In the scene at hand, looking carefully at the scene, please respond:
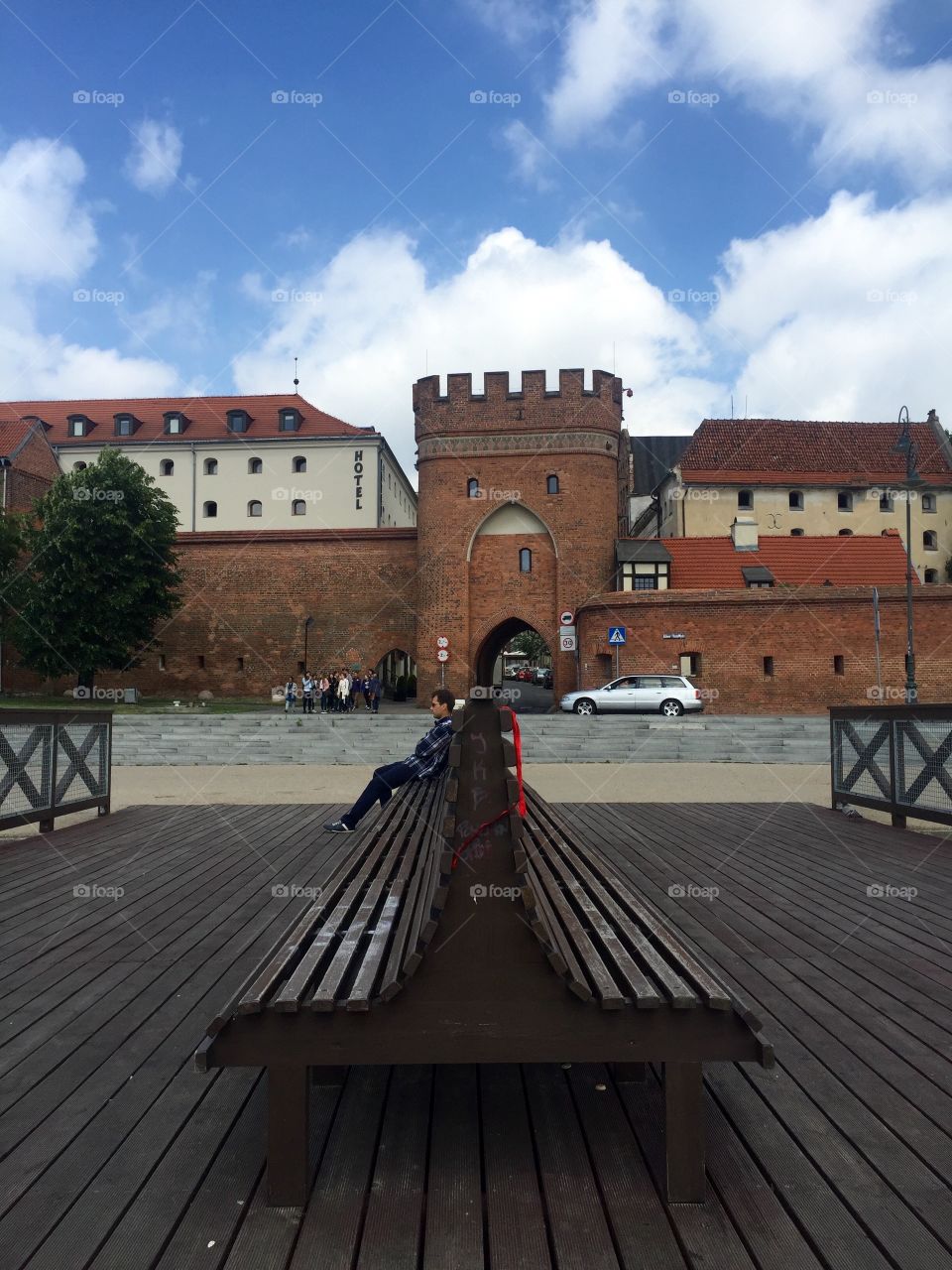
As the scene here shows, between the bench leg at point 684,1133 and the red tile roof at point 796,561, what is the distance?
109ft

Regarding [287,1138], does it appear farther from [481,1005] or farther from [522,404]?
[522,404]

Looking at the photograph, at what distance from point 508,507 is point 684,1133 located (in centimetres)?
3316

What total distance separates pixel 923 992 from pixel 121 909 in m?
4.16

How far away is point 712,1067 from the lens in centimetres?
326

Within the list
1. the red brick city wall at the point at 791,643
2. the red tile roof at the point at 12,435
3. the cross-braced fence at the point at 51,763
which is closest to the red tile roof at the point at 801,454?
the red brick city wall at the point at 791,643

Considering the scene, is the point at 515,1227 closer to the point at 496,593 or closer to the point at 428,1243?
the point at 428,1243

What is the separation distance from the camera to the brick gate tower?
3441 centimetres

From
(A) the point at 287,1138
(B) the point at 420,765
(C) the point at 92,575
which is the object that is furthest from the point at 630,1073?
(C) the point at 92,575

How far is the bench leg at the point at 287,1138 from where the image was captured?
7.70ft

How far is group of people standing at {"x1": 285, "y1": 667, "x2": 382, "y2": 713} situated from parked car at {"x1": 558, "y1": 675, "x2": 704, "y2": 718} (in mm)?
6927

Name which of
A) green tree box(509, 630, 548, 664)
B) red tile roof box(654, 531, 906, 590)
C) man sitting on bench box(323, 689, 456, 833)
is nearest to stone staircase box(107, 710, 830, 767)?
man sitting on bench box(323, 689, 456, 833)

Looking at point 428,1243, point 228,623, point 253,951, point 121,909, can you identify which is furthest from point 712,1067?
point 228,623

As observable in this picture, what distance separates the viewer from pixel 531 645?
87.4 metres

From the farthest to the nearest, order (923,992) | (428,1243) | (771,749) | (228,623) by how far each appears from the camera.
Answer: (228,623) < (771,749) < (923,992) < (428,1243)
